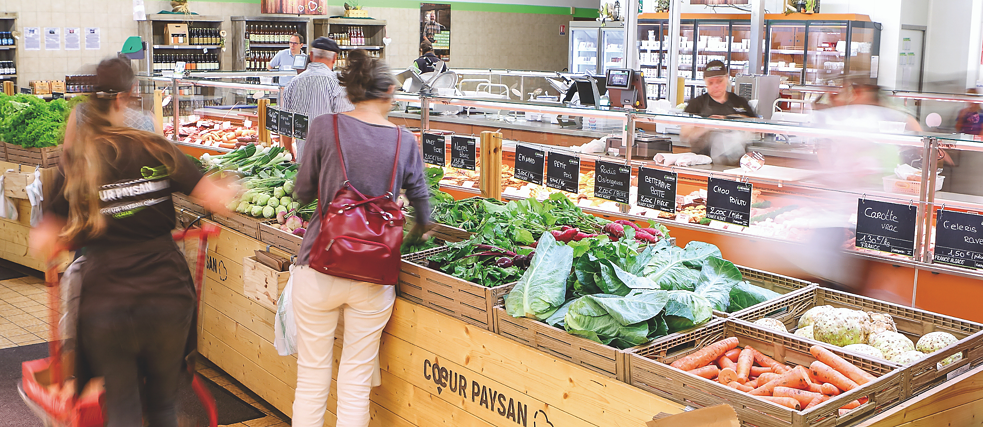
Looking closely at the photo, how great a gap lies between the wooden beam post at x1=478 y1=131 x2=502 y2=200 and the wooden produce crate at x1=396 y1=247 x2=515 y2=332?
1.38 metres

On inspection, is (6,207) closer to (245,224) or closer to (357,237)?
(245,224)

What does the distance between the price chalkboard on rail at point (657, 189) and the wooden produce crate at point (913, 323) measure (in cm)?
129

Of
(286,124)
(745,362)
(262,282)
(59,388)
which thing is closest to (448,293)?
(745,362)

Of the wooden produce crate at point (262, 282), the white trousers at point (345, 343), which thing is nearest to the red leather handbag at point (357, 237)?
the white trousers at point (345, 343)

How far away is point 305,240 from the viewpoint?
9.84 feet

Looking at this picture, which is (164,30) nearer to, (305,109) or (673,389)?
(305,109)

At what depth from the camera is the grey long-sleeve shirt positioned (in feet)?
9.37

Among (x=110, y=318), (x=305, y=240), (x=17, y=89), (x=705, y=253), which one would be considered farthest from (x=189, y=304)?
(x=17, y=89)

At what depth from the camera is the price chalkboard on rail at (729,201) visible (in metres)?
4.02

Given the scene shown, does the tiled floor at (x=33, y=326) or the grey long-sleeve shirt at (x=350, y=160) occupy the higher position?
the grey long-sleeve shirt at (x=350, y=160)

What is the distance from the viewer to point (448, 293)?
297 centimetres

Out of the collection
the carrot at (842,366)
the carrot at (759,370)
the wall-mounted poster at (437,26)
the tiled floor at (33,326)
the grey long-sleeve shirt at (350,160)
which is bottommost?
the tiled floor at (33,326)

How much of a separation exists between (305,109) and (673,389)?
13.1ft

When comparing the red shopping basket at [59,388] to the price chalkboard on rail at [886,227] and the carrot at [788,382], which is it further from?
the price chalkboard on rail at [886,227]
